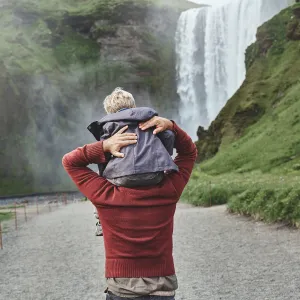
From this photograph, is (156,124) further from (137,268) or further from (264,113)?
(264,113)

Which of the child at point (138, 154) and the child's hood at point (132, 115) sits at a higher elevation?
the child's hood at point (132, 115)

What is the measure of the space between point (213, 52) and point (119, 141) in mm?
71825

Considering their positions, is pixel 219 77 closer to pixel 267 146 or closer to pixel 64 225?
pixel 267 146

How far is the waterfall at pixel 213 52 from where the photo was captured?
225 feet

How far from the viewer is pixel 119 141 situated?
11.4ft

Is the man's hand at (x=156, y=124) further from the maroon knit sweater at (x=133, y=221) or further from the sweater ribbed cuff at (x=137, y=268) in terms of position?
the sweater ribbed cuff at (x=137, y=268)

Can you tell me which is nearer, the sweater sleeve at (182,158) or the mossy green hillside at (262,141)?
the sweater sleeve at (182,158)

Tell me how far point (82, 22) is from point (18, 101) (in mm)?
25693

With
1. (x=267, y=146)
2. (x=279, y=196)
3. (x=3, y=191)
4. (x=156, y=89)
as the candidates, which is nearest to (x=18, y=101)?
(x=3, y=191)

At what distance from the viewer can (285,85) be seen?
42.8 m

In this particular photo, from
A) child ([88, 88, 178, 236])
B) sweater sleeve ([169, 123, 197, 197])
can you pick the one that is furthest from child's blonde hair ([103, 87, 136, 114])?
sweater sleeve ([169, 123, 197, 197])

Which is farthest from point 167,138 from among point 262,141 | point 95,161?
point 262,141

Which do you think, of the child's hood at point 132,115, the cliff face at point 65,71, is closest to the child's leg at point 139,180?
the child's hood at point 132,115

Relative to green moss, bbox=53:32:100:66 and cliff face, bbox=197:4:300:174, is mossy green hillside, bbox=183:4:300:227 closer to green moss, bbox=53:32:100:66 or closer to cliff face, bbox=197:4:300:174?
cliff face, bbox=197:4:300:174
